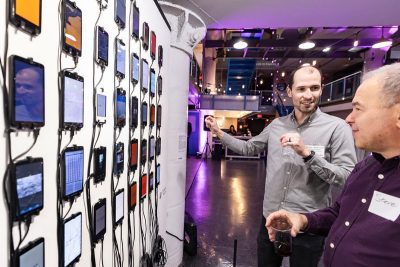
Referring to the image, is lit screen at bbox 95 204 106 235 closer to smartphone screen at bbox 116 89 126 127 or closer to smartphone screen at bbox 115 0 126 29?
smartphone screen at bbox 116 89 126 127

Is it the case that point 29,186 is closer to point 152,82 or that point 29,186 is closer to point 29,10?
point 29,10

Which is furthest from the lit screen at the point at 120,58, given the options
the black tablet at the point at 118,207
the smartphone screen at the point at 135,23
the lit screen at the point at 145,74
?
the black tablet at the point at 118,207

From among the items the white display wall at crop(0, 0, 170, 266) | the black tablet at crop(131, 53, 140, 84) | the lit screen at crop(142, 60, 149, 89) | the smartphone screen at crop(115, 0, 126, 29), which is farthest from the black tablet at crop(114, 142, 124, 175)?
the smartphone screen at crop(115, 0, 126, 29)

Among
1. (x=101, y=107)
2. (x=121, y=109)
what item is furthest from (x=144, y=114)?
(x=101, y=107)

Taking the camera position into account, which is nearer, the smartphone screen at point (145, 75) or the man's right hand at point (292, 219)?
the man's right hand at point (292, 219)

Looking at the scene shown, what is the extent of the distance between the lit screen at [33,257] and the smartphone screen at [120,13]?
3.66 feet

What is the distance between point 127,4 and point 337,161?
1.56m

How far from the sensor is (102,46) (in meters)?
1.18

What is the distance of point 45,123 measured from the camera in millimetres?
828

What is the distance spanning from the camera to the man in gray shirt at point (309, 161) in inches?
54.5

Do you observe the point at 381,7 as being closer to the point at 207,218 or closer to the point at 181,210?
the point at 181,210

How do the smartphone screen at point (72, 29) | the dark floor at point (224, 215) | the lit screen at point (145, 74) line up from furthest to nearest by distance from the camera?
the dark floor at point (224, 215) → the lit screen at point (145, 74) → the smartphone screen at point (72, 29)

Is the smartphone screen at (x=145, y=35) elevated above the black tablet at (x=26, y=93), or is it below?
above

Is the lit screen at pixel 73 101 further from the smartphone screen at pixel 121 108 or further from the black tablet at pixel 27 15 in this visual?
the smartphone screen at pixel 121 108
